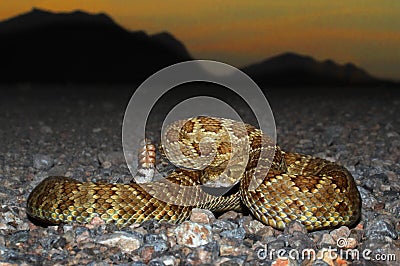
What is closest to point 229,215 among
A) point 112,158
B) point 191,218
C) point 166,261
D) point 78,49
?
point 191,218

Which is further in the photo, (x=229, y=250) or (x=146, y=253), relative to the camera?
(x=229, y=250)

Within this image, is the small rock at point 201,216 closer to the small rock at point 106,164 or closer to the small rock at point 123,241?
the small rock at point 123,241

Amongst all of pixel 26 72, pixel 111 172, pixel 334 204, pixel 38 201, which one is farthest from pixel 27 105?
pixel 26 72

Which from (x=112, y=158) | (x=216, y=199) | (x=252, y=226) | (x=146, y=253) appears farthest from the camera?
(x=112, y=158)

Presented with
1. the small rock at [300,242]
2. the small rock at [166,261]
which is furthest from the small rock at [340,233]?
the small rock at [166,261]

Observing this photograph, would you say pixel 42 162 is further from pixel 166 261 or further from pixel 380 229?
pixel 380 229

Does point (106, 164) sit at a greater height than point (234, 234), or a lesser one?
lesser

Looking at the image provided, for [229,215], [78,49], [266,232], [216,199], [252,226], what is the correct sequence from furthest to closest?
1. [78,49]
2. [229,215]
3. [216,199]
4. [252,226]
5. [266,232]
